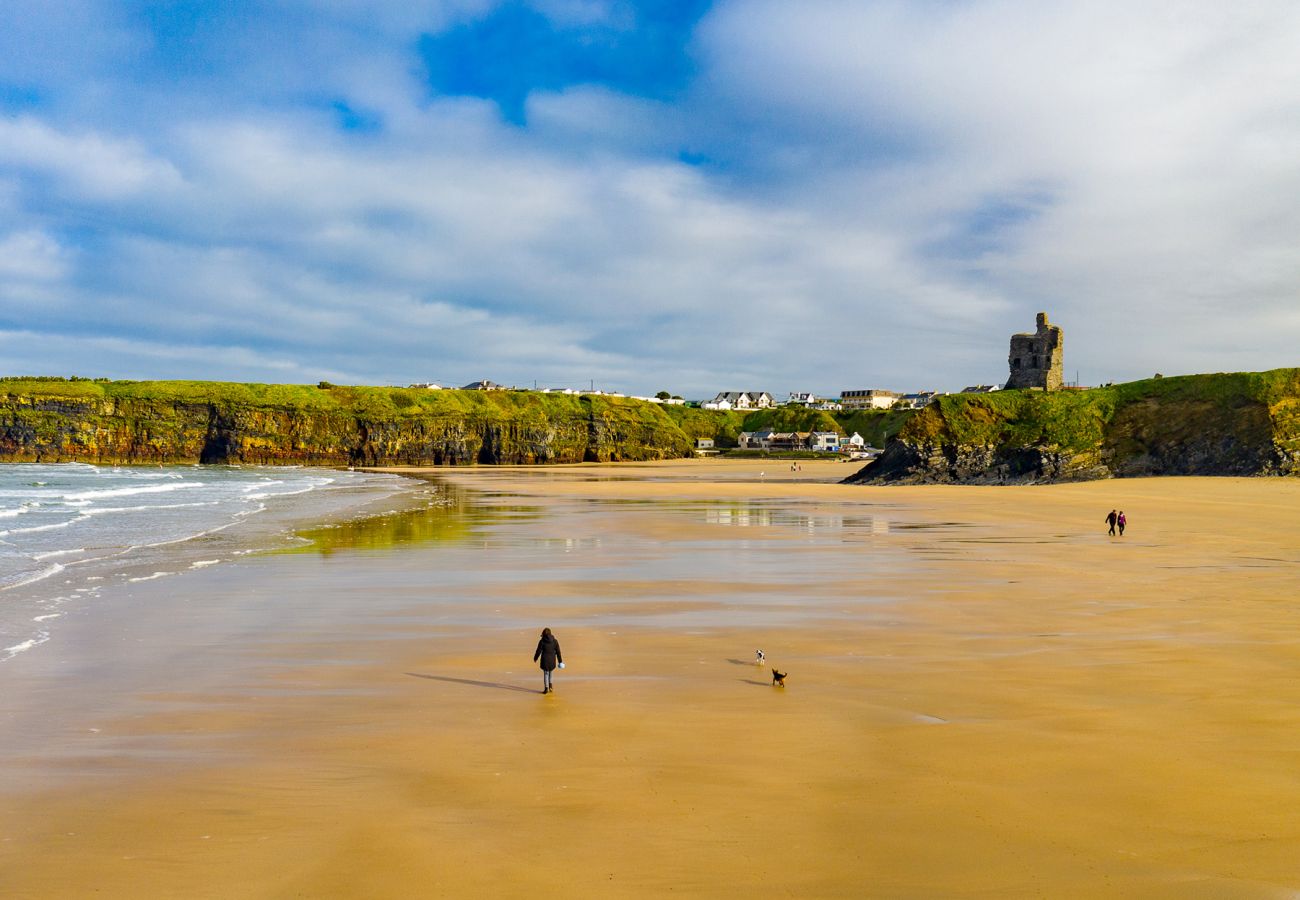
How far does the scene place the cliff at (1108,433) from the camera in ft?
208

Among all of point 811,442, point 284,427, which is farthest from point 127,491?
point 811,442

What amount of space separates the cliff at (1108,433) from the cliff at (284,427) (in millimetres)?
70416

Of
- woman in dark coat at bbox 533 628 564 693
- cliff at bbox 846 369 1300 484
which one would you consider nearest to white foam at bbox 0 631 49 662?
woman in dark coat at bbox 533 628 564 693

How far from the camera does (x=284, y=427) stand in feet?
409

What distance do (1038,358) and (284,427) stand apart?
98.4 metres

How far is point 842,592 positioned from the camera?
20.7m

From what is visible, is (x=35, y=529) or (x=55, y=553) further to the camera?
(x=35, y=529)

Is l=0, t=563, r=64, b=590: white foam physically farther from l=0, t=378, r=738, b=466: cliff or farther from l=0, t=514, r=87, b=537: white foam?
l=0, t=378, r=738, b=466: cliff

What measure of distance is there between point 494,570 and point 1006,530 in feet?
70.5

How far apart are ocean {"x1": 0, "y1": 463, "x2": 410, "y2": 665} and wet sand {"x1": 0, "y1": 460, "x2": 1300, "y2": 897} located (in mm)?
1779

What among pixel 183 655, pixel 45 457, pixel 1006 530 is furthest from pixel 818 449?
pixel 183 655

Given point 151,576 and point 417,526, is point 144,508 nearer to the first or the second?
point 417,526

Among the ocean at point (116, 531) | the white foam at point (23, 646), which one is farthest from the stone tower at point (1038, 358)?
the white foam at point (23, 646)

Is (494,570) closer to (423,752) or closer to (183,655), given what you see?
(183,655)
